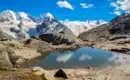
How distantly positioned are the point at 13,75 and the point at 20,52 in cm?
9333

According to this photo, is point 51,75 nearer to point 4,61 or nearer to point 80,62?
point 4,61

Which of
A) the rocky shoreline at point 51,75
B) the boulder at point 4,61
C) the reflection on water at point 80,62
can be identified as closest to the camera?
the rocky shoreline at point 51,75

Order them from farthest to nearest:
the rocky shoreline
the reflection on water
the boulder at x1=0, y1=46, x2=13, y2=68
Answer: the reflection on water, the boulder at x1=0, y1=46, x2=13, y2=68, the rocky shoreline

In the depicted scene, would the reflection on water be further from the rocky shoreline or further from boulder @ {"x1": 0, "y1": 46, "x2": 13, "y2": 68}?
the rocky shoreline

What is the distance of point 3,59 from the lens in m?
85.8

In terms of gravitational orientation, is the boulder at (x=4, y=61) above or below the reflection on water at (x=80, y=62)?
above

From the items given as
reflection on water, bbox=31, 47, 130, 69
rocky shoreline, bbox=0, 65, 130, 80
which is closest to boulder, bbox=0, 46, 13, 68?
rocky shoreline, bbox=0, 65, 130, 80

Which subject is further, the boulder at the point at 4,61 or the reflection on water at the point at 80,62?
the reflection on water at the point at 80,62

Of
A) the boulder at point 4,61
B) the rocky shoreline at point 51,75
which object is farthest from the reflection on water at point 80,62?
the rocky shoreline at point 51,75

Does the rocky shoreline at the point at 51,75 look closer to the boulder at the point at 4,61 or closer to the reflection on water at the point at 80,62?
the boulder at the point at 4,61

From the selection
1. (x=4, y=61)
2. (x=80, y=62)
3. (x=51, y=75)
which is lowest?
(x=51, y=75)

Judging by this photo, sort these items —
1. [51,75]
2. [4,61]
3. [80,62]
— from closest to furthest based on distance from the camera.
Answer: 1. [51,75]
2. [4,61]
3. [80,62]

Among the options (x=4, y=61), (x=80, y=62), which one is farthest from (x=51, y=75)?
(x=80, y=62)

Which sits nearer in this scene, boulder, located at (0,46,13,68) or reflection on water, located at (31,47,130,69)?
boulder, located at (0,46,13,68)
